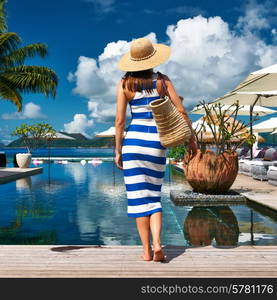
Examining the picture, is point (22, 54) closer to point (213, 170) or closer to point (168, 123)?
point (213, 170)

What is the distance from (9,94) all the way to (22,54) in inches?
116

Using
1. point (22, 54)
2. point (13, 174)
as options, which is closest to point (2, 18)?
point (22, 54)

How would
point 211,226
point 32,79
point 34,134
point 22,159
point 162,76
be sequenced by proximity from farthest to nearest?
point 34,134
point 32,79
point 22,159
point 211,226
point 162,76

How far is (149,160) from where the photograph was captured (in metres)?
3.49

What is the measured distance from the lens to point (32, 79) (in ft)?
64.5

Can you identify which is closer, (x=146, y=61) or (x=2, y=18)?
(x=146, y=61)

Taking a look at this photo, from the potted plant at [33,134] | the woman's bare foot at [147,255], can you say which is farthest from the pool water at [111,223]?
the potted plant at [33,134]

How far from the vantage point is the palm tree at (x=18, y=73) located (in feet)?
62.1

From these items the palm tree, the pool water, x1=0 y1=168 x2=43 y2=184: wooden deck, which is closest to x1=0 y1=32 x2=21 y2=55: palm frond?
the palm tree

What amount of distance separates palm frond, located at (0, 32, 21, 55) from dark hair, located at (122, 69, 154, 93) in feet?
54.1

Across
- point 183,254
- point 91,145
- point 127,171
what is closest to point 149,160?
point 127,171

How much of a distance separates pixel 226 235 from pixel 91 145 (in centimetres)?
15112

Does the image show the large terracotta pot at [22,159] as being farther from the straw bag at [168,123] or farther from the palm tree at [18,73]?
the straw bag at [168,123]
